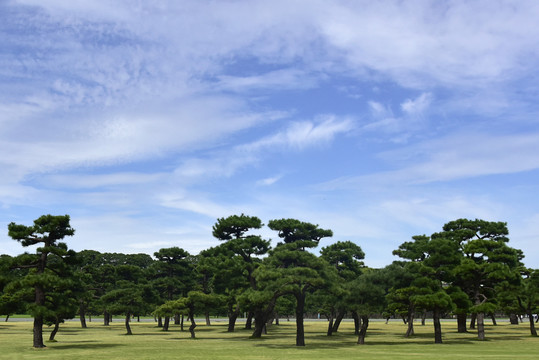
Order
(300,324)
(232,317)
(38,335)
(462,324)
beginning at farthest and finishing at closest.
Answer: (232,317) < (462,324) < (300,324) < (38,335)

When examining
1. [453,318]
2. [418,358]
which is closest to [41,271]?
[418,358]

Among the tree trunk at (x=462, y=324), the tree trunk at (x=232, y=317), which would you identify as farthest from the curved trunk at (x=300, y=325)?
the tree trunk at (x=462, y=324)

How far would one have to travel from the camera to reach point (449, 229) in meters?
56.4

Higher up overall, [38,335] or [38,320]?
[38,320]

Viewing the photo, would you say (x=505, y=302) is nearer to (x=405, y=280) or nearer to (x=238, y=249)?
(x=405, y=280)

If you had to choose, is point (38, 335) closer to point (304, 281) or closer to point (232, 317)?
point (304, 281)

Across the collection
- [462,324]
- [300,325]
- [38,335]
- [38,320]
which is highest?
[38,320]

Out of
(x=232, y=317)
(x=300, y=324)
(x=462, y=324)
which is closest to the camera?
(x=300, y=324)

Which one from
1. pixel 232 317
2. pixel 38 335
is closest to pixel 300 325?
pixel 38 335

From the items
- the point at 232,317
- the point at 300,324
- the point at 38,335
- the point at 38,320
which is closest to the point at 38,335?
the point at 38,335

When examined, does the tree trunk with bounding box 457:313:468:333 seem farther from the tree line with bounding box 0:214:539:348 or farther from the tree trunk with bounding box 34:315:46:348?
the tree trunk with bounding box 34:315:46:348

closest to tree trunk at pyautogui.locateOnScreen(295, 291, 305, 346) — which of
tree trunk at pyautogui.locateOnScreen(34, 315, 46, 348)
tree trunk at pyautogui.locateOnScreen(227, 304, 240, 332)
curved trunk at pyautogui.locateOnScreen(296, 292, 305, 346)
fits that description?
curved trunk at pyautogui.locateOnScreen(296, 292, 305, 346)

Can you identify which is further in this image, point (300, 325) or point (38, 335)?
point (300, 325)

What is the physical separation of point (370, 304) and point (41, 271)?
25930mm
